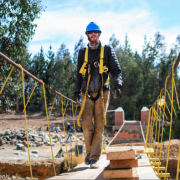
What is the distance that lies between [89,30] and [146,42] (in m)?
29.0

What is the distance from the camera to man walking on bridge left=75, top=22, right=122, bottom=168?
3158 millimetres

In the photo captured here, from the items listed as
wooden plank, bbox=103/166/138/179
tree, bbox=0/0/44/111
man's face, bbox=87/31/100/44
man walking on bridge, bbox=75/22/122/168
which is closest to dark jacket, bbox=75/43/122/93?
man walking on bridge, bbox=75/22/122/168

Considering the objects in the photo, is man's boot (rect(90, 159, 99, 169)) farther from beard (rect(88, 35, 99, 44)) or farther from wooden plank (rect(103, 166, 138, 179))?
beard (rect(88, 35, 99, 44))

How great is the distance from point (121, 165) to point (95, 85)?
1.31m

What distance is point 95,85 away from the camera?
3.23m

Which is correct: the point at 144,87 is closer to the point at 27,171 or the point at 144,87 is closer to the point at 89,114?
the point at 27,171

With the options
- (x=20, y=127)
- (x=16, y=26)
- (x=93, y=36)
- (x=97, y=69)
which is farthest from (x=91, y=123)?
(x=20, y=127)

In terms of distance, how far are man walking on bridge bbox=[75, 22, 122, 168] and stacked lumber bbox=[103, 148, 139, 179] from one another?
87 cm

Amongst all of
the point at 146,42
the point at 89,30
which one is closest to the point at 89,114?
the point at 89,30

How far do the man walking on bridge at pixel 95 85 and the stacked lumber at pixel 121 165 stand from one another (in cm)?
87

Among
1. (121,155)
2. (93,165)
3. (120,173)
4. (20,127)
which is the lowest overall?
(20,127)

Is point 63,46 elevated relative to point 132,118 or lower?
elevated

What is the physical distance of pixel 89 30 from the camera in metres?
3.29

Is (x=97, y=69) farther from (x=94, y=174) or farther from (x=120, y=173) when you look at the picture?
(x=120, y=173)
